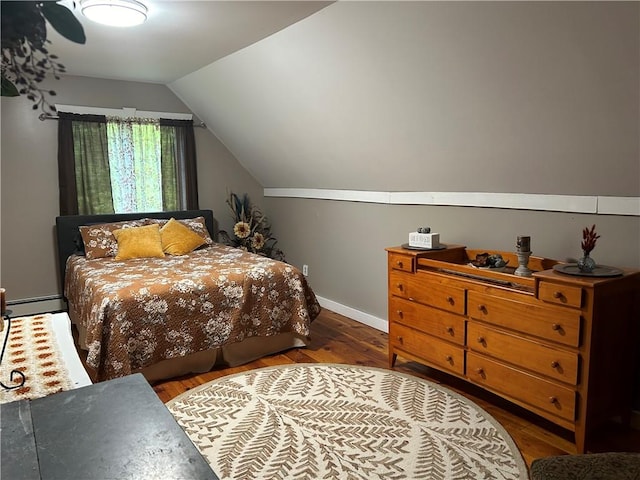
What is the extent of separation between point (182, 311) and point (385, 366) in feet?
4.73

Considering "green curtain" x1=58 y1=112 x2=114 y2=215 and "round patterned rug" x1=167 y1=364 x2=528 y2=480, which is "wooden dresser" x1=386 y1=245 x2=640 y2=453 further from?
"green curtain" x1=58 y1=112 x2=114 y2=215

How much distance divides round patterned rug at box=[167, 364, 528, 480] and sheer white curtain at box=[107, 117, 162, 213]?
2471mm

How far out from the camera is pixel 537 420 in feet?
8.73

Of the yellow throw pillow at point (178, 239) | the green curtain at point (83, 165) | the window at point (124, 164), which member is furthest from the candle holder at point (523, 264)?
the green curtain at point (83, 165)

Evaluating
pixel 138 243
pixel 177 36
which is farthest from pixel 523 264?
pixel 138 243

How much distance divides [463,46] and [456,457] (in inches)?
79.3

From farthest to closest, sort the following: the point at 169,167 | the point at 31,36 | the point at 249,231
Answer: the point at 249,231
the point at 169,167
the point at 31,36

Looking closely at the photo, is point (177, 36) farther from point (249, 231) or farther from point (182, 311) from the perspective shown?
point (249, 231)

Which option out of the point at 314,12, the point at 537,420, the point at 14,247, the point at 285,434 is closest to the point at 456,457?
the point at 537,420

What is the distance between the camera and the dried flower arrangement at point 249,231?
5.21 metres

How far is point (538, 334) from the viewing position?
7.98 feet

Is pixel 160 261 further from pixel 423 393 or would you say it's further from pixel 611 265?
pixel 611 265

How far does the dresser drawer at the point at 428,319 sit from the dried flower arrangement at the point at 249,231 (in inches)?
89.7

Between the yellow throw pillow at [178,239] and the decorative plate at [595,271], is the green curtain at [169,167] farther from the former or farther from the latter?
the decorative plate at [595,271]
